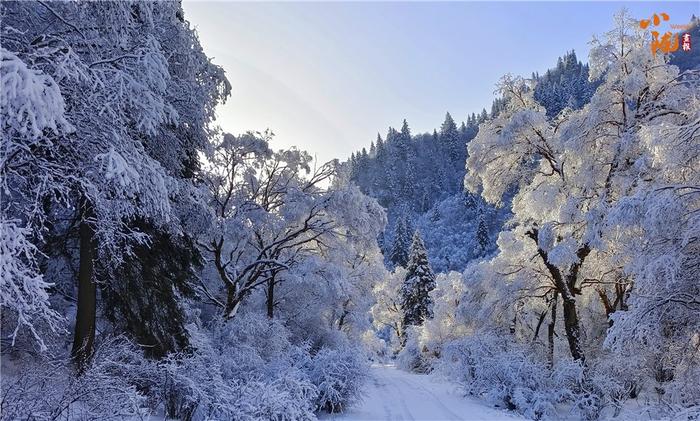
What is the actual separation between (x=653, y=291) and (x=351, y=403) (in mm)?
6765

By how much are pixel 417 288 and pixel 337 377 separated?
3359 cm

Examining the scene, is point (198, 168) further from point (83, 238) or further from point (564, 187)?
point (564, 187)

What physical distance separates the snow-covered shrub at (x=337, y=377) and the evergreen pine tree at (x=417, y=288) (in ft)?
105

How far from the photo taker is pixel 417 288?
43.2 metres

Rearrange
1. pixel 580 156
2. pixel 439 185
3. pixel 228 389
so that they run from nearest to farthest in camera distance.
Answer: pixel 228 389 → pixel 580 156 → pixel 439 185

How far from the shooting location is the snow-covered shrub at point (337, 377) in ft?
33.3

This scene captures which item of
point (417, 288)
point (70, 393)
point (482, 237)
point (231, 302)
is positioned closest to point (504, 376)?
point (231, 302)

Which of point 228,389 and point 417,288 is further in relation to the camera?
point 417,288

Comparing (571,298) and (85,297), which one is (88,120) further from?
(571,298)

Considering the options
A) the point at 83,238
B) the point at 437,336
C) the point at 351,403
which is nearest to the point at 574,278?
the point at 351,403

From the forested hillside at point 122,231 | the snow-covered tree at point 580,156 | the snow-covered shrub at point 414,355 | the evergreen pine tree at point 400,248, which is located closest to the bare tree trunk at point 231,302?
the forested hillside at point 122,231

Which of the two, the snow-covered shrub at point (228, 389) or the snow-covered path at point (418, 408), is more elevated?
the snow-covered shrub at point (228, 389)

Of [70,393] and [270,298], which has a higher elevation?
[270,298]

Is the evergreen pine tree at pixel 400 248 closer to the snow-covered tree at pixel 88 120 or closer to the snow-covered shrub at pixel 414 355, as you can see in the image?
the snow-covered shrub at pixel 414 355
